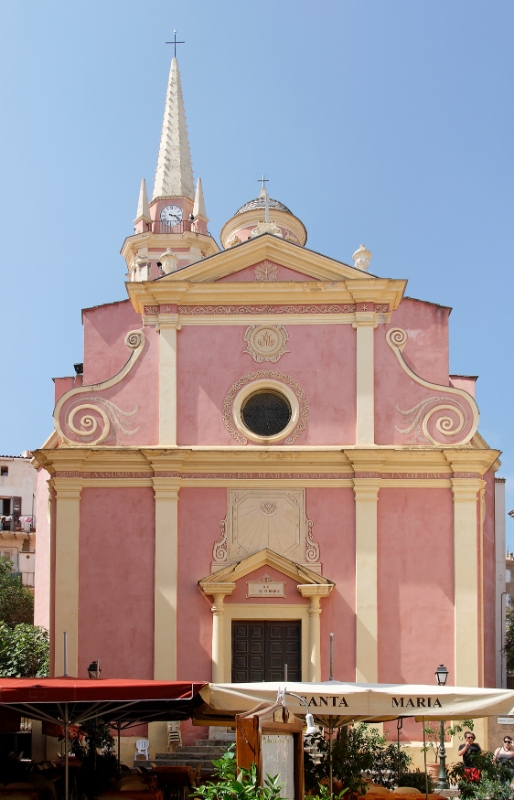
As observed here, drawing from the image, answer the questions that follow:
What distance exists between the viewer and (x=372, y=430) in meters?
20.1

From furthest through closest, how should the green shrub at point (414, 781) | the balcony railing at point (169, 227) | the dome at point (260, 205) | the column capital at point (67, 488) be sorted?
the balcony railing at point (169, 227)
the dome at point (260, 205)
the column capital at point (67, 488)
the green shrub at point (414, 781)

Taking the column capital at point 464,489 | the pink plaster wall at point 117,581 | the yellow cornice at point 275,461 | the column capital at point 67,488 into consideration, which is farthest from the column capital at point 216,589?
the column capital at point 464,489

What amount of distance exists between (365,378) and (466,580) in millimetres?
4297

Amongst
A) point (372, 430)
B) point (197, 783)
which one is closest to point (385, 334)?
point (372, 430)

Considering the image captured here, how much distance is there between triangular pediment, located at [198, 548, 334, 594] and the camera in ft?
63.9

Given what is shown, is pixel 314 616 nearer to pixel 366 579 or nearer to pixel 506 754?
pixel 366 579

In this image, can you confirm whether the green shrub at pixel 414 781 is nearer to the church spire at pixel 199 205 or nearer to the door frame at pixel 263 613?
the door frame at pixel 263 613

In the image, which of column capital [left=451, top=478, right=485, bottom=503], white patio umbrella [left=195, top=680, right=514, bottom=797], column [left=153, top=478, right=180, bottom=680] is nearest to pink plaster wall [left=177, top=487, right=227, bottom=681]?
column [left=153, top=478, right=180, bottom=680]

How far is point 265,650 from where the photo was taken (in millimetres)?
19641

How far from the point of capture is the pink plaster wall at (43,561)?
87.5 ft

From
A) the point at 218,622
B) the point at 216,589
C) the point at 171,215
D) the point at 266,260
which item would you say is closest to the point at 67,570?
the point at 216,589

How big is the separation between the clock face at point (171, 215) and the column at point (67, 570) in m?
19.5

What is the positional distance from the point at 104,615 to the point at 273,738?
1145 centimetres

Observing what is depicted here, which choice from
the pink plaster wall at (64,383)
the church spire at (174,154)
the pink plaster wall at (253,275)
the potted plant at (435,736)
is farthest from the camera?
the church spire at (174,154)
